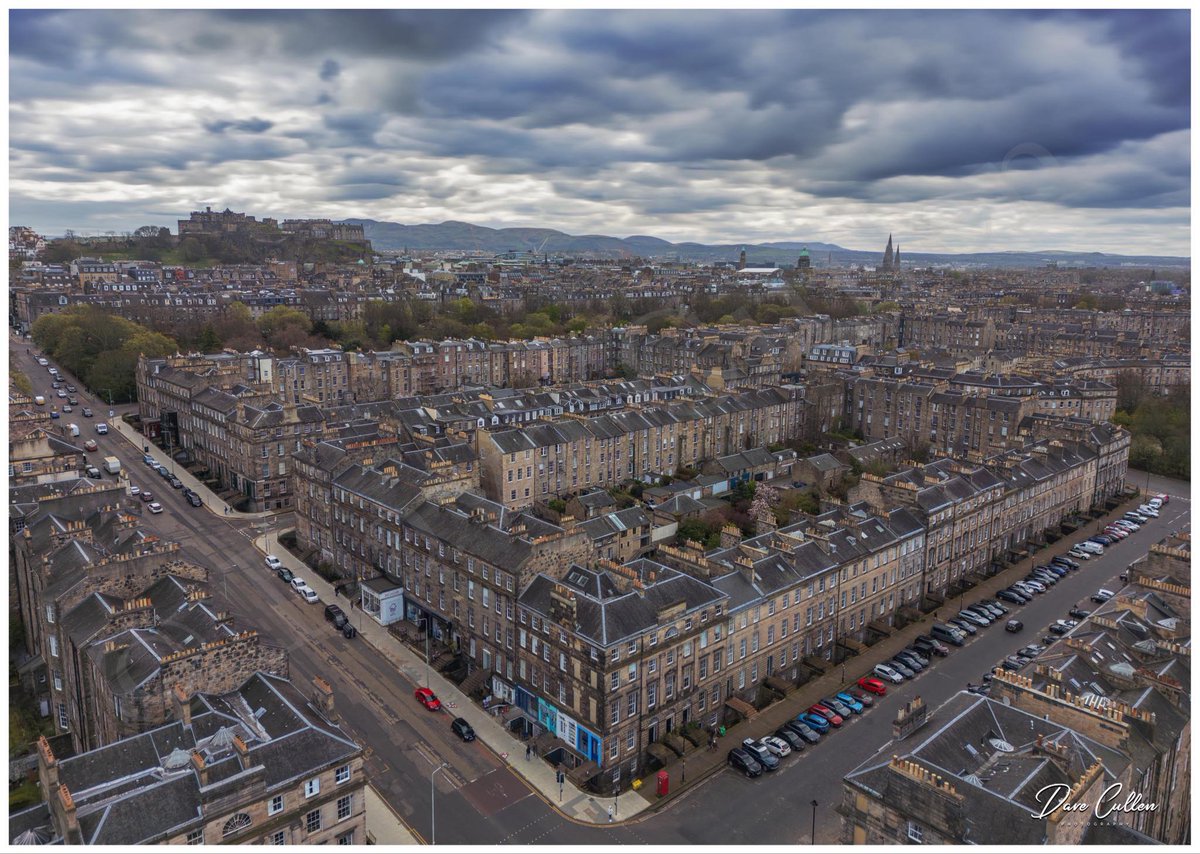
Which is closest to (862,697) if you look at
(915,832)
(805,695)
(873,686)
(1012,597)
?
(873,686)

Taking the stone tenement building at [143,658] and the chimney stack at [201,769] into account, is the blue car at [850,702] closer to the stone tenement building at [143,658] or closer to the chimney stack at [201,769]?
the stone tenement building at [143,658]

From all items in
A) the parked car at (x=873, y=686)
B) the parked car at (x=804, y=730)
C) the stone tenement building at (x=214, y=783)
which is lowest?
the parked car at (x=804, y=730)

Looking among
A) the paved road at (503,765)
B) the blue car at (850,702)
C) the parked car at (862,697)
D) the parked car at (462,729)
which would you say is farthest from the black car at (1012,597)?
the parked car at (462,729)

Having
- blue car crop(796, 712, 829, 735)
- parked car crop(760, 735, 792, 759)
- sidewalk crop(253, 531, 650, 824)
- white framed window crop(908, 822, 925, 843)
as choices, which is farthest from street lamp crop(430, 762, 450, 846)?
blue car crop(796, 712, 829, 735)

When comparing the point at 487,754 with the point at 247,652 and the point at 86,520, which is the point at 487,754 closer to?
the point at 247,652

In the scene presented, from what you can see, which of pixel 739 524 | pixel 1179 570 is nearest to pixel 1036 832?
pixel 1179 570

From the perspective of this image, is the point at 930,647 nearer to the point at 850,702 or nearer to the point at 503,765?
the point at 850,702
